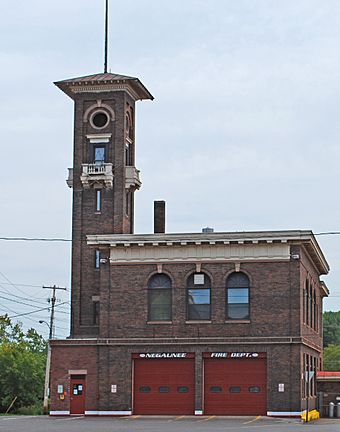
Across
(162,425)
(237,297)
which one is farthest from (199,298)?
(162,425)

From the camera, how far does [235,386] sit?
52.8 metres

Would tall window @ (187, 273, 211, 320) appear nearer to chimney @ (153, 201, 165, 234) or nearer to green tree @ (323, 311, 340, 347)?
A: chimney @ (153, 201, 165, 234)

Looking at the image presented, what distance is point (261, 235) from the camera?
52.7 metres

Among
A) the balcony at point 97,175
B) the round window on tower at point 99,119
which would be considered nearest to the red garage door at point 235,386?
the balcony at point 97,175

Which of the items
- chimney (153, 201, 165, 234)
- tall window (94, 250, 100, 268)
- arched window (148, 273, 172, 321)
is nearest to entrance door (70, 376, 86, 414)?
arched window (148, 273, 172, 321)

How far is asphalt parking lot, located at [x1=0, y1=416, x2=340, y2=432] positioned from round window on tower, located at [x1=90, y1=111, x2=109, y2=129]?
19452 mm

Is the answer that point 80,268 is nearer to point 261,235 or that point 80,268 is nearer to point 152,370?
point 152,370

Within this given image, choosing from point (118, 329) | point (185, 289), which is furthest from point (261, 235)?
point (118, 329)

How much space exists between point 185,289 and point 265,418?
8.33 m

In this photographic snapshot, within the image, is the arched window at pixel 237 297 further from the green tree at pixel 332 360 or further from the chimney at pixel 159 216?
the green tree at pixel 332 360

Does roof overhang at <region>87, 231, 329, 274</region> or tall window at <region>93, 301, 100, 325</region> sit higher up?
roof overhang at <region>87, 231, 329, 274</region>

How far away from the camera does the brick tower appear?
2357 inches

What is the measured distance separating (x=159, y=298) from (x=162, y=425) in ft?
36.6

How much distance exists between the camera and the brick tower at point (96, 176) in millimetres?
59875
